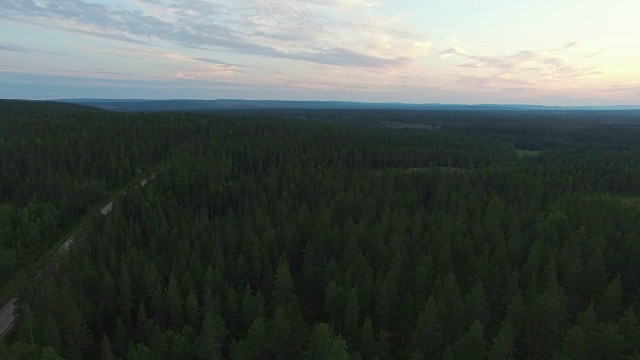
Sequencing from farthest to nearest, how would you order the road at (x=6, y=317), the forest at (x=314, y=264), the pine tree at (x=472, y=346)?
the road at (x=6, y=317) < the forest at (x=314, y=264) < the pine tree at (x=472, y=346)

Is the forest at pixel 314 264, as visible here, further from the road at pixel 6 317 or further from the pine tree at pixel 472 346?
the road at pixel 6 317

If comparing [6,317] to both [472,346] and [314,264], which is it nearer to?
[314,264]

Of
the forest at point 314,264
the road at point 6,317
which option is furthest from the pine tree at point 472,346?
the road at point 6,317

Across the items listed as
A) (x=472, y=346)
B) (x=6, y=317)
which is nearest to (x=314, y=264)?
(x=472, y=346)

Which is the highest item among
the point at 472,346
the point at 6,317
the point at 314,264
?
the point at 472,346

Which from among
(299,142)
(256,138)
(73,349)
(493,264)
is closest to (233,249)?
(73,349)

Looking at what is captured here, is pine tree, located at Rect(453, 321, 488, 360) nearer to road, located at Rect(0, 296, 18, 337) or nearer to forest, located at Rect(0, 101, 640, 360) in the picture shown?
forest, located at Rect(0, 101, 640, 360)

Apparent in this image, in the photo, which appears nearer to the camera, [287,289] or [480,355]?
[480,355]

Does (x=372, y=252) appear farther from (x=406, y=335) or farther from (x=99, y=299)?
(x=99, y=299)
